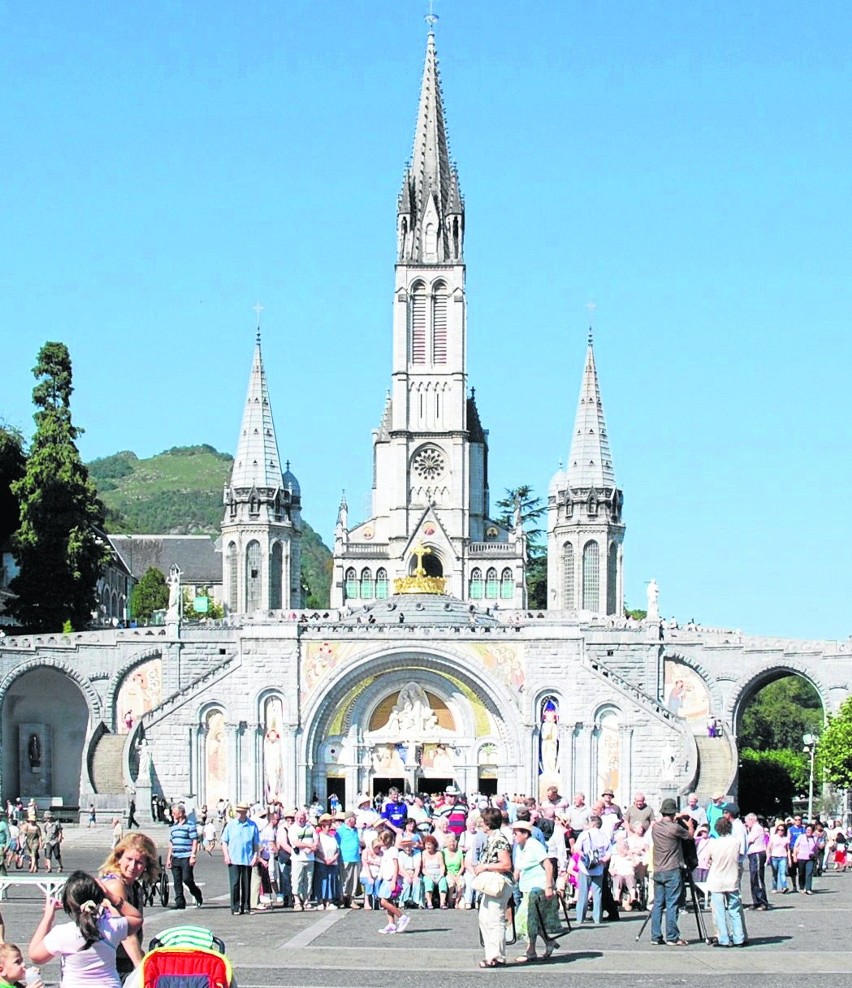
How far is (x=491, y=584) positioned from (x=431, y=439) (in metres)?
9.34

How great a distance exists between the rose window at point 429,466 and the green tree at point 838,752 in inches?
1998

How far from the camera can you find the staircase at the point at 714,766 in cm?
6026

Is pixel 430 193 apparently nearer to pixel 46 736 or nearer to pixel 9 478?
pixel 9 478

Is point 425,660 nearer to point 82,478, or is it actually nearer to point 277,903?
point 82,478

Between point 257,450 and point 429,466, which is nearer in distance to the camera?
point 257,450

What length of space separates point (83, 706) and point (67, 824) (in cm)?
1061

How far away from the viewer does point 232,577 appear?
9856cm

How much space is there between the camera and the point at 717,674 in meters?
66.1

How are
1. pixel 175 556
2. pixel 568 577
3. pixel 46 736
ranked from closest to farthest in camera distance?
pixel 46 736
pixel 568 577
pixel 175 556

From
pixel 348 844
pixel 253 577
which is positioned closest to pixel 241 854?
pixel 348 844

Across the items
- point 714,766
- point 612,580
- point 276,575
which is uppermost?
point 276,575

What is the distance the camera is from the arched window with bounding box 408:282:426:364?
108m

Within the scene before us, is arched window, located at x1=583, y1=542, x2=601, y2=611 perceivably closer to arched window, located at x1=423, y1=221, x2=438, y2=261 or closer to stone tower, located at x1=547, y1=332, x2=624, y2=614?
stone tower, located at x1=547, y1=332, x2=624, y2=614

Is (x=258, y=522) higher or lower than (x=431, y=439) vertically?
lower
